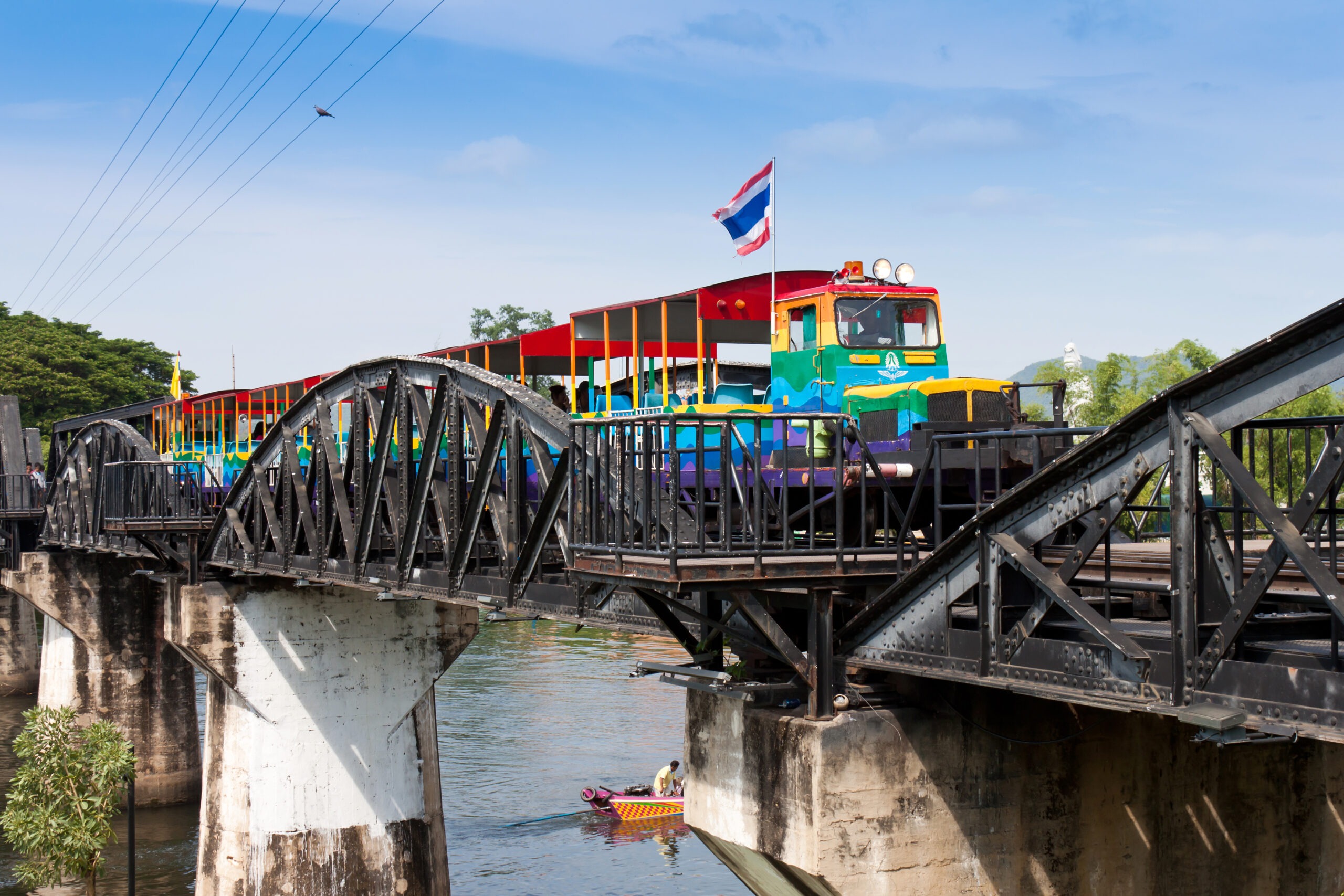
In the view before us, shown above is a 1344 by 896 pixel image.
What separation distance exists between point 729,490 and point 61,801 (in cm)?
2687

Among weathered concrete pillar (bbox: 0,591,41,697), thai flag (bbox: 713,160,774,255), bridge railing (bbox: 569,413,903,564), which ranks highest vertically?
thai flag (bbox: 713,160,774,255)

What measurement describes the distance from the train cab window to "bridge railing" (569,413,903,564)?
3.52 feet

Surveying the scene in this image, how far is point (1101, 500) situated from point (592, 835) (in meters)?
30.5

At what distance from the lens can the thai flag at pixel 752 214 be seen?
1583cm

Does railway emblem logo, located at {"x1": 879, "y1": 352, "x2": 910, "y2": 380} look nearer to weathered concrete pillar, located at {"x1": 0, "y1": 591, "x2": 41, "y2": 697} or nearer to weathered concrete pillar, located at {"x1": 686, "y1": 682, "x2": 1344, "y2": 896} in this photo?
weathered concrete pillar, located at {"x1": 686, "y1": 682, "x2": 1344, "y2": 896}

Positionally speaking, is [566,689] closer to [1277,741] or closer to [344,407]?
[344,407]

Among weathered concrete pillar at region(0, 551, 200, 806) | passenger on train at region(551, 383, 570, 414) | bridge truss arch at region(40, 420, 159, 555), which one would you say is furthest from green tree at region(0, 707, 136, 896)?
passenger on train at region(551, 383, 570, 414)

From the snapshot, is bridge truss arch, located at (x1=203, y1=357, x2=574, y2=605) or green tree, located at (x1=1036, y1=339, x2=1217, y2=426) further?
green tree, located at (x1=1036, y1=339, x2=1217, y2=426)

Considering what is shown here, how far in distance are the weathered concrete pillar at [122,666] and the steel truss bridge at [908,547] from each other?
24381 mm

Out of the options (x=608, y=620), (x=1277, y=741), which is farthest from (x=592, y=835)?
(x=1277, y=741)

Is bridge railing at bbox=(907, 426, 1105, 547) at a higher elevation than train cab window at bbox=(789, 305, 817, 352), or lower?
lower

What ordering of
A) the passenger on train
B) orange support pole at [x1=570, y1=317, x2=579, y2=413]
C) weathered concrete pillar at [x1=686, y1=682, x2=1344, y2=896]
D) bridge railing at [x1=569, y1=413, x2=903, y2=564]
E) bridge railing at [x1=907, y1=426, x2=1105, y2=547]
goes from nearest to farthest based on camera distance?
bridge railing at [x1=569, y1=413, x2=903, y2=564] < weathered concrete pillar at [x1=686, y1=682, x2=1344, y2=896] < bridge railing at [x1=907, y1=426, x2=1105, y2=547] < orange support pole at [x1=570, y1=317, x2=579, y2=413] < the passenger on train

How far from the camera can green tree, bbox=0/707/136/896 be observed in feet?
102

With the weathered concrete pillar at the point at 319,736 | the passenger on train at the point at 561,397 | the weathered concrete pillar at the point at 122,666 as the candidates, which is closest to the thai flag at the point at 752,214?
the passenger on train at the point at 561,397
